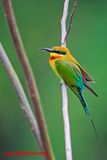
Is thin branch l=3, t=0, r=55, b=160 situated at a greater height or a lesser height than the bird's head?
lesser

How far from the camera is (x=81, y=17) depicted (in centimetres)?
480

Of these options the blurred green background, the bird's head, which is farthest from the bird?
the blurred green background

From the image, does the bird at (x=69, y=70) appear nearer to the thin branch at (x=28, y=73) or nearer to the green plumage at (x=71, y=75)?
the green plumage at (x=71, y=75)

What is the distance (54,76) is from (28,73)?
3.78m

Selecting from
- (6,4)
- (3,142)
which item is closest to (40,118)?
(6,4)

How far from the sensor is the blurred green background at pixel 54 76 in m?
4.03

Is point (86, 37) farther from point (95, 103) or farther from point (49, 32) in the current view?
point (95, 103)

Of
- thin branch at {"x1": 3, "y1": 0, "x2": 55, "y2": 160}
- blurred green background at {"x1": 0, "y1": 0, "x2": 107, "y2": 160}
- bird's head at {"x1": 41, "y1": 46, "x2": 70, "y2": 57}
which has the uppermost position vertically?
blurred green background at {"x1": 0, "y1": 0, "x2": 107, "y2": 160}

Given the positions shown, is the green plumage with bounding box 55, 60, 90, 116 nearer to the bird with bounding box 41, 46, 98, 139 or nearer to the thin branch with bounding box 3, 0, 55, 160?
the bird with bounding box 41, 46, 98, 139

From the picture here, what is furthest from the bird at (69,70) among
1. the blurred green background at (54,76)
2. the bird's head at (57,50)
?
the blurred green background at (54,76)

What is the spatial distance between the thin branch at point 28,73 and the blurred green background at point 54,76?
337cm

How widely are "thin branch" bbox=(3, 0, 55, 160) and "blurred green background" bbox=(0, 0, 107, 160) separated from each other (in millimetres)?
3365

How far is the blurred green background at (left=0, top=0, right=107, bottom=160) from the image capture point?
159 inches

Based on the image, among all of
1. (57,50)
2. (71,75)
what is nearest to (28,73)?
(57,50)
